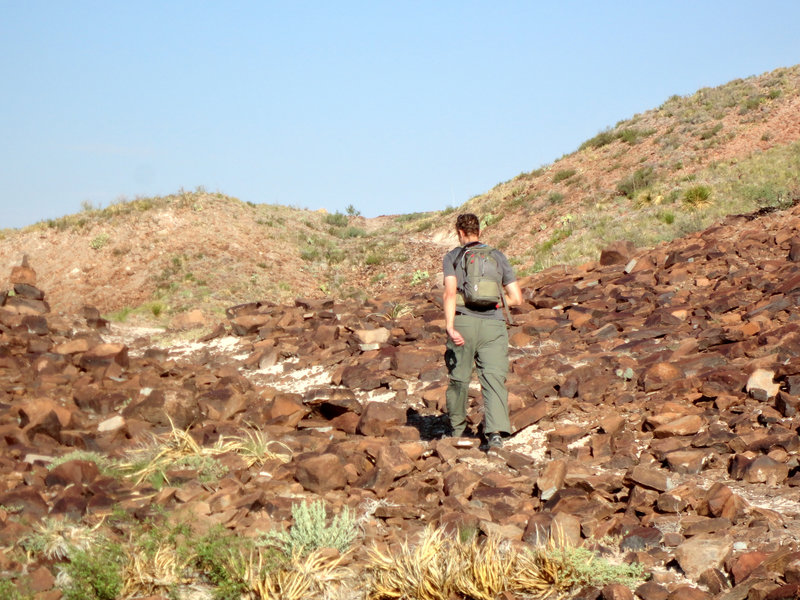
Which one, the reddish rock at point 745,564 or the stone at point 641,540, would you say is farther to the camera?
the stone at point 641,540

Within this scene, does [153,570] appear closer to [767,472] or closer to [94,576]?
[94,576]

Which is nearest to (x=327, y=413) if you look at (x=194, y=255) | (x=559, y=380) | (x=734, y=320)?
(x=559, y=380)

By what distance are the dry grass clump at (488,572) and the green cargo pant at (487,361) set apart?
5.94 ft

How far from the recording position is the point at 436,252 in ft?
82.7

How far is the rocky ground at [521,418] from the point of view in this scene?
4848 mm

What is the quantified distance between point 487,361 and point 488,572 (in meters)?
2.20

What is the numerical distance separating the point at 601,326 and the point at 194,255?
1428 cm

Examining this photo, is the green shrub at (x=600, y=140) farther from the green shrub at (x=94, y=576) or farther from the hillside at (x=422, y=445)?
the green shrub at (x=94, y=576)

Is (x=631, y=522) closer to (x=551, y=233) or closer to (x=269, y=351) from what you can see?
(x=269, y=351)

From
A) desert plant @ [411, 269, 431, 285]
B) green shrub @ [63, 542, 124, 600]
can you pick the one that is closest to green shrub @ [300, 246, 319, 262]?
desert plant @ [411, 269, 431, 285]

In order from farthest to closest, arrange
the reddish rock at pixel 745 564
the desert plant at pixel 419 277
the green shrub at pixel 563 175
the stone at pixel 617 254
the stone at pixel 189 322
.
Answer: the green shrub at pixel 563 175 < the desert plant at pixel 419 277 < the stone at pixel 189 322 < the stone at pixel 617 254 < the reddish rock at pixel 745 564

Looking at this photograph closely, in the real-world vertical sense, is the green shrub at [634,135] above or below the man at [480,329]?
above

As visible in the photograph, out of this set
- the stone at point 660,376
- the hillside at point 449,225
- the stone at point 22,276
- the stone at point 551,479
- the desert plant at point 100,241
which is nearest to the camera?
the stone at point 551,479

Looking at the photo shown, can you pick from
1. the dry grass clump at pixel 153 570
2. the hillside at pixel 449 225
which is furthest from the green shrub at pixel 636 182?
the dry grass clump at pixel 153 570
